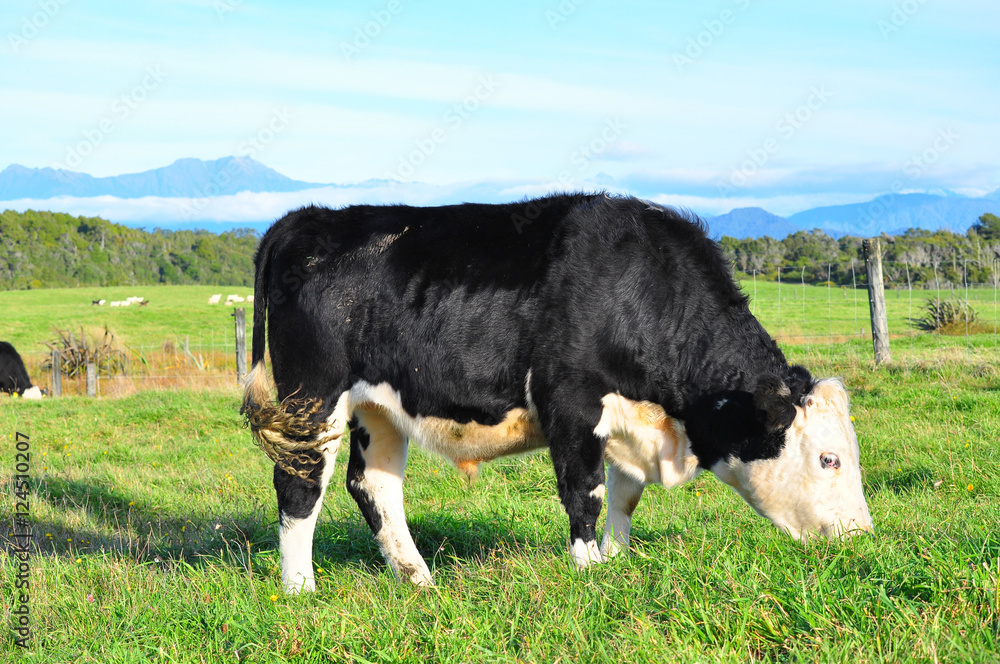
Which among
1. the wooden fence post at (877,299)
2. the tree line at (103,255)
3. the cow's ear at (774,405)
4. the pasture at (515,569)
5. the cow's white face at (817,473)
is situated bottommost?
the pasture at (515,569)

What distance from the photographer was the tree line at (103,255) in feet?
261

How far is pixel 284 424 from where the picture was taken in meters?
4.75

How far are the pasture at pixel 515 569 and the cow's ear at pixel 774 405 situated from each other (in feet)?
1.82

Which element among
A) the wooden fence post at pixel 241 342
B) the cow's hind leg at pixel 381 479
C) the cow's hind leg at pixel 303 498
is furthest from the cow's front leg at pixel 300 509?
the wooden fence post at pixel 241 342

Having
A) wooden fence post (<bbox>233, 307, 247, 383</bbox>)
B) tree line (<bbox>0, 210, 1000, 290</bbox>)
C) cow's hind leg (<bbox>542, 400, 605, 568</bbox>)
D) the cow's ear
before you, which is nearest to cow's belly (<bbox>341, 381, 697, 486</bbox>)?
cow's hind leg (<bbox>542, 400, 605, 568</bbox>)

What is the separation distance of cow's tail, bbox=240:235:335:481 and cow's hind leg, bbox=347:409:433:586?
15.1 inches

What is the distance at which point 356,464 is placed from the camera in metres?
5.31

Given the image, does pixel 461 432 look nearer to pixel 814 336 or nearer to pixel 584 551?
pixel 584 551

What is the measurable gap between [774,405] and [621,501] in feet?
3.53

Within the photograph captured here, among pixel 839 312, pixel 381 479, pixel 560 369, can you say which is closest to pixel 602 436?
pixel 560 369

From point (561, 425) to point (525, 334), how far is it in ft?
1.66

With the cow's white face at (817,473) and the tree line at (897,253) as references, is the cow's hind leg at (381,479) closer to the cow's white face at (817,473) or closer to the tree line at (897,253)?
the cow's white face at (817,473)

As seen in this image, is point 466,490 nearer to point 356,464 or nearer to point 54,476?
point 356,464

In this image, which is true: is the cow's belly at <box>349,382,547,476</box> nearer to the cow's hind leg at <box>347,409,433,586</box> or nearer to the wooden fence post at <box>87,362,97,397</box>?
the cow's hind leg at <box>347,409,433,586</box>
